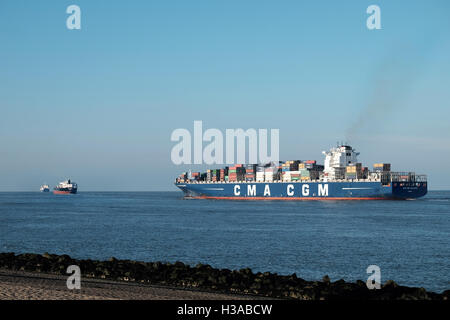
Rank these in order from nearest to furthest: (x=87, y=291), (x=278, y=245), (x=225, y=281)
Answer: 1. (x=87, y=291)
2. (x=225, y=281)
3. (x=278, y=245)

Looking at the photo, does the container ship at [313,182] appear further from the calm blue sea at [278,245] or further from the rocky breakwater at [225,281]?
the rocky breakwater at [225,281]

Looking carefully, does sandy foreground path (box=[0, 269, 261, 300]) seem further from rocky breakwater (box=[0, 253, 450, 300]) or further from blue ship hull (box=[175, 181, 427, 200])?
blue ship hull (box=[175, 181, 427, 200])

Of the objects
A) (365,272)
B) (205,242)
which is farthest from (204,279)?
(205,242)

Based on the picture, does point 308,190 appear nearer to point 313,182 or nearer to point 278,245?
point 313,182

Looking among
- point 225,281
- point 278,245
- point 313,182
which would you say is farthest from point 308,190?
point 225,281

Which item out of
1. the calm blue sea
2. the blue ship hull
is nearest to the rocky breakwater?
the calm blue sea

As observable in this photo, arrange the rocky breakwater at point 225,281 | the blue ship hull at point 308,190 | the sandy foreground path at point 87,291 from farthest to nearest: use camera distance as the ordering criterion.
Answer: the blue ship hull at point 308,190
the rocky breakwater at point 225,281
the sandy foreground path at point 87,291

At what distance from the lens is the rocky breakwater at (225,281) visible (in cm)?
1841

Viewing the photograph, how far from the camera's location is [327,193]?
112125 mm

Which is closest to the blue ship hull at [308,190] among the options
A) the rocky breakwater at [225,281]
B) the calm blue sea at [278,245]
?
the calm blue sea at [278,245]

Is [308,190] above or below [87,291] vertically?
below

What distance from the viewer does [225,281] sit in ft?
67.5

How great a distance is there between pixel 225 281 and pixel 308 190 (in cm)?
9758

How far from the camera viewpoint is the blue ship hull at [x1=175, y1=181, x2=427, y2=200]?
349 ft
